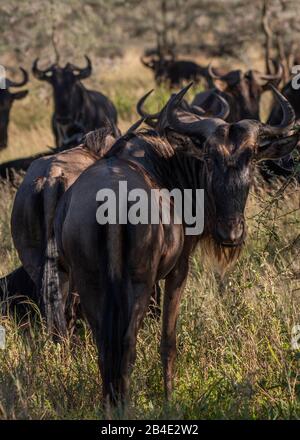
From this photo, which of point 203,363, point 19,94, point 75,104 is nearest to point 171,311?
point 203,363

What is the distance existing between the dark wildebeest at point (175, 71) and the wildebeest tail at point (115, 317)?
76.3ft

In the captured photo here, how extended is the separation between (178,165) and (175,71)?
76.5ft

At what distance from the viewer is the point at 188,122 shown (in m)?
5.48

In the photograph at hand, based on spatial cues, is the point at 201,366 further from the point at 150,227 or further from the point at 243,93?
the point at 243,93

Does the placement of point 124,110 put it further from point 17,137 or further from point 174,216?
point 174,216

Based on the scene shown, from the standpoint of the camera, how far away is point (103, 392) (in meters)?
4.56

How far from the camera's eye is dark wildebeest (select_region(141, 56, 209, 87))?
91.2ft

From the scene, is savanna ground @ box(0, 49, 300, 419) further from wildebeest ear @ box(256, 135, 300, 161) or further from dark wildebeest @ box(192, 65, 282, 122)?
dark wildebeest @ box(192, 65, 282, 122)

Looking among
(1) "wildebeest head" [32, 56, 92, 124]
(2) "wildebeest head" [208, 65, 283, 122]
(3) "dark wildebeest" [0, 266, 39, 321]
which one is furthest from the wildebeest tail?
(1) "wildebeest head" [32, 56, 92, 124]

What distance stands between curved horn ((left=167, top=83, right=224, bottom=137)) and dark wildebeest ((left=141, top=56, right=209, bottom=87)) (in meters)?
22.1

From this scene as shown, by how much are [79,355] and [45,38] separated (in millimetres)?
22513

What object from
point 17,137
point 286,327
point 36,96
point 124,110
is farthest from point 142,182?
point 36,96

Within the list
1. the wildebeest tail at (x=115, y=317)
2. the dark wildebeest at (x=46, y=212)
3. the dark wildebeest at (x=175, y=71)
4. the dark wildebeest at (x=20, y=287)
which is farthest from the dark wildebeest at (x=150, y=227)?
the dark wildebeest at (x=175, y=71)
